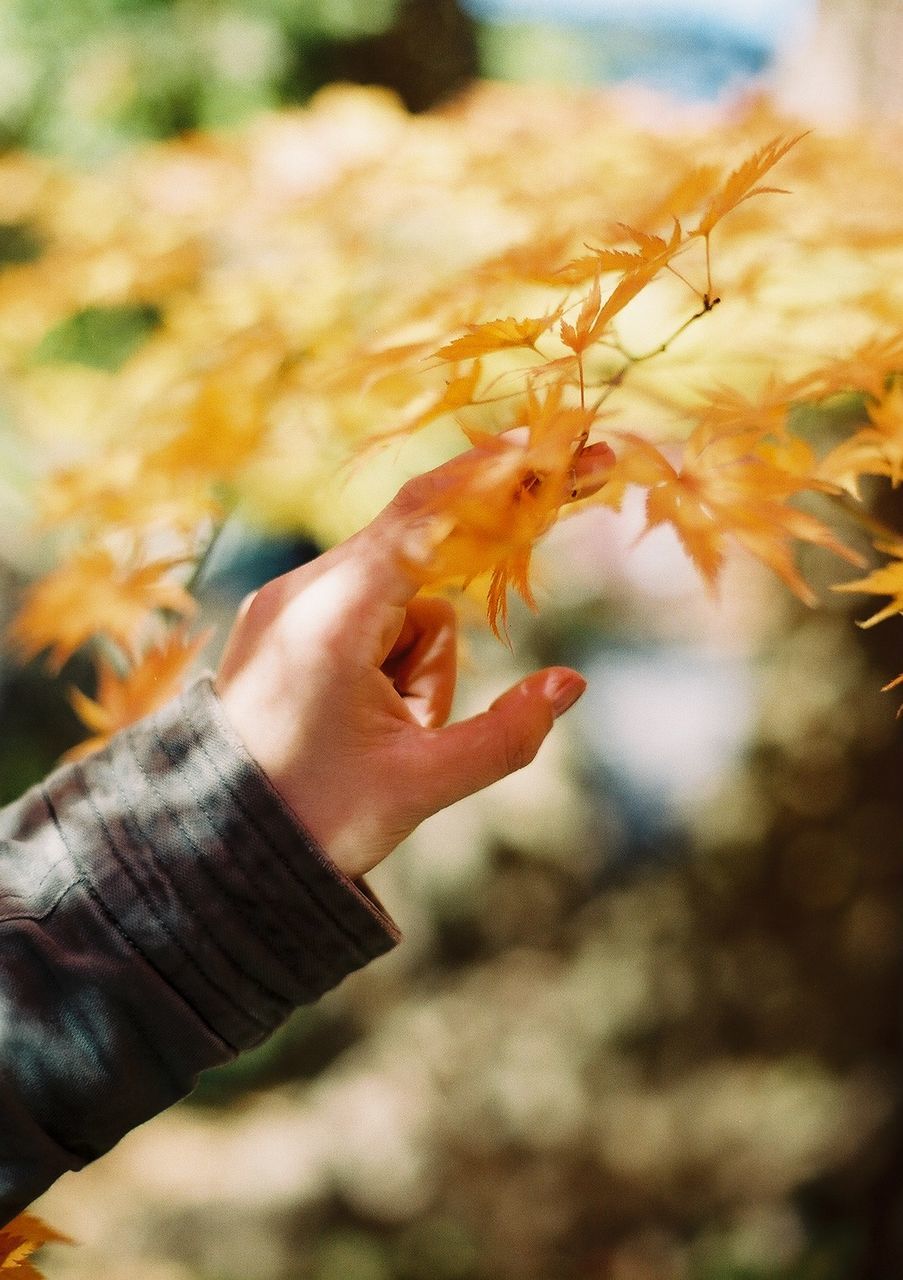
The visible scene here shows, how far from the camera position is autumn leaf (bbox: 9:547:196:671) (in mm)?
1294

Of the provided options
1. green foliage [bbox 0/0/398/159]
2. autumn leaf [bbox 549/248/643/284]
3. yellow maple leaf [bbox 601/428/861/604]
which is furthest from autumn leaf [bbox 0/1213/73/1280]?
green foliage [bbox 0/0/398/159]

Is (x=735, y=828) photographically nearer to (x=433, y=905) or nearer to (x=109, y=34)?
(x=433, y=905)

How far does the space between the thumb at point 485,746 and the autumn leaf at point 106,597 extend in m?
0.63

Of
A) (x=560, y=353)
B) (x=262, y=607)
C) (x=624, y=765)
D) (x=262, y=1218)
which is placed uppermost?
(x=262, y=607)

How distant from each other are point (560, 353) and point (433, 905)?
59.1 inches

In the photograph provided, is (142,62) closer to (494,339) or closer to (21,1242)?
(494,339)

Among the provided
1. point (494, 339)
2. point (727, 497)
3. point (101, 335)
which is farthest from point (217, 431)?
point (101, 335)

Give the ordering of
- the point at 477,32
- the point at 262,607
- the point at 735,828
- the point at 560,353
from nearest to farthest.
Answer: the point at 262,607
the point at 560,353
the point at 735,828
the point at 477,32

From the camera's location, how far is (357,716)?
0.75 m

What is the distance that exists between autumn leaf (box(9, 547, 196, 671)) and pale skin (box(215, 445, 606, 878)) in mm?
535

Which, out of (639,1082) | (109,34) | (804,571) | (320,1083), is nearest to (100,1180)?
(320,1083)

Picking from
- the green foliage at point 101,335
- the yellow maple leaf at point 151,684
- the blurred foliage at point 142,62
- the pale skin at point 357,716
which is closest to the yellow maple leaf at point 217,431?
the yellow maple leaf at point 151,684

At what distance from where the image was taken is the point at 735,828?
2.44m

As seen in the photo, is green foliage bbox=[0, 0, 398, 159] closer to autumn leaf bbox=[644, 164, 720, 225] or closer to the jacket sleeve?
autumn leaf bbox=[644, 164, 720, 225]
